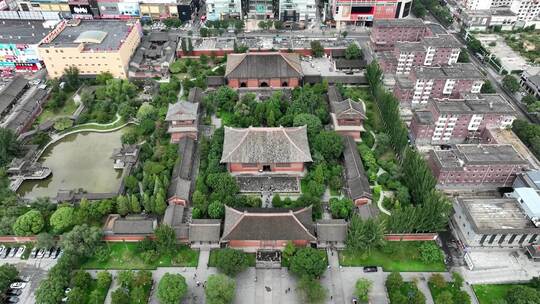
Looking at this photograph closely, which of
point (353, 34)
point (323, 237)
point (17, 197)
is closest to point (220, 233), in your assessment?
point (323, 237)

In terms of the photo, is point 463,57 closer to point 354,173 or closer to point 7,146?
point 354,173

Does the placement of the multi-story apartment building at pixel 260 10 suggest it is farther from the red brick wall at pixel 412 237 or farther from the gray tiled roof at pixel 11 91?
the red brick wall at pixel 412 237

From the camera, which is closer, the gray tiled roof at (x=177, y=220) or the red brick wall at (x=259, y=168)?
the gray tiled roof at (x=177, y=220)

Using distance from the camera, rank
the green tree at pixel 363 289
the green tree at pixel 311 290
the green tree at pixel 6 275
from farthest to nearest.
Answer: the green tree at pixel 6 275 < the green tree at pixel 363 289 < the green tree at pixel 311 290

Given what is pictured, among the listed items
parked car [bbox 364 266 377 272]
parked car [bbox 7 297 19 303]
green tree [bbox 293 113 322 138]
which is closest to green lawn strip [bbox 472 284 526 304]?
parked car [bbox 364 266 377 272]

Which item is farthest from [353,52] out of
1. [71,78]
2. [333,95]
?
[71,78]

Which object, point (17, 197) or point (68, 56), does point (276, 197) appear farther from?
point (68, 56)

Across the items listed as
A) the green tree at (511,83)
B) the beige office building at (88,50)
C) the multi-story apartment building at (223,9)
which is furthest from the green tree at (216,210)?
the multi-story apartment building at (223,9)
